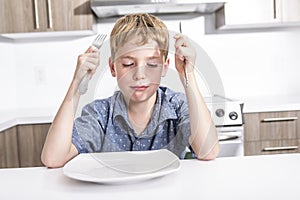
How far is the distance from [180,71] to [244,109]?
141 centimetres

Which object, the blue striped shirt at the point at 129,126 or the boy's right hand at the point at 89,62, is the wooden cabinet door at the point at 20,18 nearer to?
the blue striped shirt at the point at 129,126

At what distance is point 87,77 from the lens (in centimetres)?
84

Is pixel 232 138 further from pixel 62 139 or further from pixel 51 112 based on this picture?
pixel 62 139

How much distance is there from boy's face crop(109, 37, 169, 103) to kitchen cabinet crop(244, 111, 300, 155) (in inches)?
59.6

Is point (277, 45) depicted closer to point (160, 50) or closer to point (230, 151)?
point (230, 151)

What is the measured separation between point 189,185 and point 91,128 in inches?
12.2

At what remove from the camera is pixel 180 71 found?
0.87m

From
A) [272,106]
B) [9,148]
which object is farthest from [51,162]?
[272,106]

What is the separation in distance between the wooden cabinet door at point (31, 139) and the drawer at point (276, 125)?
1143 mm

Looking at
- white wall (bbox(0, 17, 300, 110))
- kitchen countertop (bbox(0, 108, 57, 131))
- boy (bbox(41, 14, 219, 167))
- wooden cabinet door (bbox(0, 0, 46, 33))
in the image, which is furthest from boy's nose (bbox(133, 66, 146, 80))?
white wall (bbox(0, 17, 300, 110))

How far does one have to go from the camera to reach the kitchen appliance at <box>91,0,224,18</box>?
221 centimetres

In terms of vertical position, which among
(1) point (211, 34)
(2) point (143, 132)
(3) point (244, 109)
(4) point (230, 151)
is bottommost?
(4) point (230, 151)

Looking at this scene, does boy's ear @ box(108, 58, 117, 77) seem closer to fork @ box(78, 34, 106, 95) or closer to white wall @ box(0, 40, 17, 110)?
fork @ box(78, 34, 106, 95)

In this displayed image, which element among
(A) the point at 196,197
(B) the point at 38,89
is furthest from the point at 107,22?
(A) the point at 196,197
